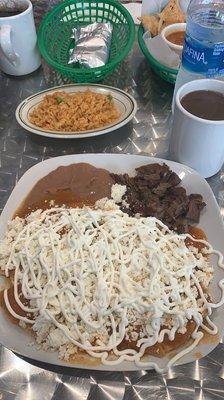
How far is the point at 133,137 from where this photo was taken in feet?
3.83

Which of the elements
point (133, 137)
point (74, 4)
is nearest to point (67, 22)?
point (74, 4)

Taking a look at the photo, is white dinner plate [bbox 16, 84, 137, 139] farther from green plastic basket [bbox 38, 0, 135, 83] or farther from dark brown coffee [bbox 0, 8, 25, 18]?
dark brown coffee [bbox 0, 8, 25, 18]

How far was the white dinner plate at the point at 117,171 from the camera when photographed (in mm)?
695

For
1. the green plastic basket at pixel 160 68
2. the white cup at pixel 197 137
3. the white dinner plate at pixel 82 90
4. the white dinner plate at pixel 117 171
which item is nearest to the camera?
the white dinner plate at pixel 117 171

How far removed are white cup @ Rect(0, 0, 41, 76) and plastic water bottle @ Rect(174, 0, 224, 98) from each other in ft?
1.64

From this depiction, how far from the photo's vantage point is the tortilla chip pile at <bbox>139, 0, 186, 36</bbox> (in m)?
1.22

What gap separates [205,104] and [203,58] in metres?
0.11

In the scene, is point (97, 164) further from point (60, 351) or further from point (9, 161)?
point (60, 351)

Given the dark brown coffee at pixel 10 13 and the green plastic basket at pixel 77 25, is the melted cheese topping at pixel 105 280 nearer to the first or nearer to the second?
the green plastic basket at pixel 77 25

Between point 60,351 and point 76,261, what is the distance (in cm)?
17

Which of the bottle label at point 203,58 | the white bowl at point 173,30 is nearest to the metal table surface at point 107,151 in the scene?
the white bowl at point 173,30

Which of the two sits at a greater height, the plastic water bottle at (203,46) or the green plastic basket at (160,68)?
the plastic water bottle at (203,46)

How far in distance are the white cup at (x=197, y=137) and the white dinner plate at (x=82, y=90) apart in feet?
0.56

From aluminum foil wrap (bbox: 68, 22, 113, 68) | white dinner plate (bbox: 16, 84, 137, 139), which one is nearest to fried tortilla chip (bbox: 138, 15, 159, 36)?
aluminum foil wrap (bbox: 68, 22, 113, 68)
